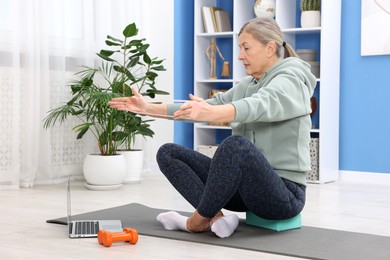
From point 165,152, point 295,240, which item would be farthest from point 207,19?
point 295,240

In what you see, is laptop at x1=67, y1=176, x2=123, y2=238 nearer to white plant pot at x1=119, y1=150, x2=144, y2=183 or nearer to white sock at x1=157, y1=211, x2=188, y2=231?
white sock at x1=157, y1=211, x2=188, y2=231

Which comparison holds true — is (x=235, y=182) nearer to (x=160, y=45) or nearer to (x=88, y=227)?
(x=88, y=227)

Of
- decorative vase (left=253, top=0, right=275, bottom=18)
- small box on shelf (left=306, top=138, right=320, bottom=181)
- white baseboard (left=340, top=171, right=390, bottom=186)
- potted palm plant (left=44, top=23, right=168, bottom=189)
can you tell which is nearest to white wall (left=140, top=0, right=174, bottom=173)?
potted palm plant (left=44, top=23, right=168, bottom=189)

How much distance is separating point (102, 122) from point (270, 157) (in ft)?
6.06

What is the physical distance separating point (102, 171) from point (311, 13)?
→ 1.90 metres

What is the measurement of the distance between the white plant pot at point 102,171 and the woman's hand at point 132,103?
1582 millimetres

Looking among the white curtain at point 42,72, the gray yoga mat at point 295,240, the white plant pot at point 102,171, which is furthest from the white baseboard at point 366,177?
the gray yoga mat at point 295,240

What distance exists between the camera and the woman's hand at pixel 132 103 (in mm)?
2271

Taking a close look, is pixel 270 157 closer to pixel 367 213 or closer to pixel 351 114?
pixel 367 213

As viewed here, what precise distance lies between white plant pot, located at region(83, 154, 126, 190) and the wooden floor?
77 mm

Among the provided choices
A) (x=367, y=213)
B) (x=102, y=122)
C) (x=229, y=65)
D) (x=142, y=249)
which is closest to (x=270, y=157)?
(x=142, y=249)

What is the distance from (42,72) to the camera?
398cm

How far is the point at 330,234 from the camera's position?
245 cm

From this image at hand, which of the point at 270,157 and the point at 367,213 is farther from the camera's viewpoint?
the point at 367,213
